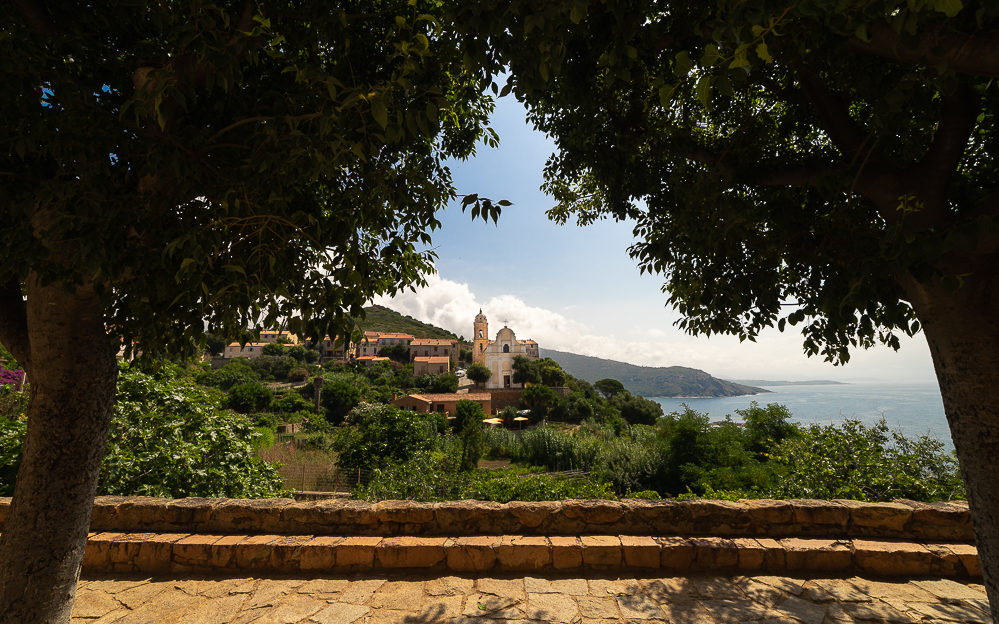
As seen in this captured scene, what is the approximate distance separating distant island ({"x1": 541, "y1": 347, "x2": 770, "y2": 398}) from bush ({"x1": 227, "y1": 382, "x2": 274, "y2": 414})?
119 m

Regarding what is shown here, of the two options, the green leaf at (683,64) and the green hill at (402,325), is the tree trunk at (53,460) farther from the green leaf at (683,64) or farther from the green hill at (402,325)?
the green hill at (402,325)

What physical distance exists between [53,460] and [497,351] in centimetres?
6113

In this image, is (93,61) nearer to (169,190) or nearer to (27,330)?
(169,190)

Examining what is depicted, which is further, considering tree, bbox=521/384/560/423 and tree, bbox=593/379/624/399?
tree, bbox=593/379/624/399

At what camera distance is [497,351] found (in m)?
63.2

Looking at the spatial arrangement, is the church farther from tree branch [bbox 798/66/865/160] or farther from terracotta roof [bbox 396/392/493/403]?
tree branch [bbox 798/66/865/160]

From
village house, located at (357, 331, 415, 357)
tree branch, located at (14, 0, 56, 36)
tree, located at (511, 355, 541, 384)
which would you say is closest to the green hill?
village house, located at (357, 331, 415, 357)

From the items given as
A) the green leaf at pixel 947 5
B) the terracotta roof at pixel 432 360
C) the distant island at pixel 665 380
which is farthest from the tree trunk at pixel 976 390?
the distant island at pixel 665 380

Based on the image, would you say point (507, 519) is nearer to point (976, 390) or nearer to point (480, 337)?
point (976, 390)

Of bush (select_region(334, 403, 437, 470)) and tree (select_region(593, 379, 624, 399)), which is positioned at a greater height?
bush (select_region(334, 403, 437, 470))

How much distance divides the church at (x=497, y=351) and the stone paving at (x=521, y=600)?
5350 cm

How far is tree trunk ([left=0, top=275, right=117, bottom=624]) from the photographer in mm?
2293

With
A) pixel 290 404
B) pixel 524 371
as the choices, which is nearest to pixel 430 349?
pixel 524 371

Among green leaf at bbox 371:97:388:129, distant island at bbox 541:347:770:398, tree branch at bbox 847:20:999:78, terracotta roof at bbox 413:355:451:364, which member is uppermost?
tree branch at bbox 847:20:999:78
